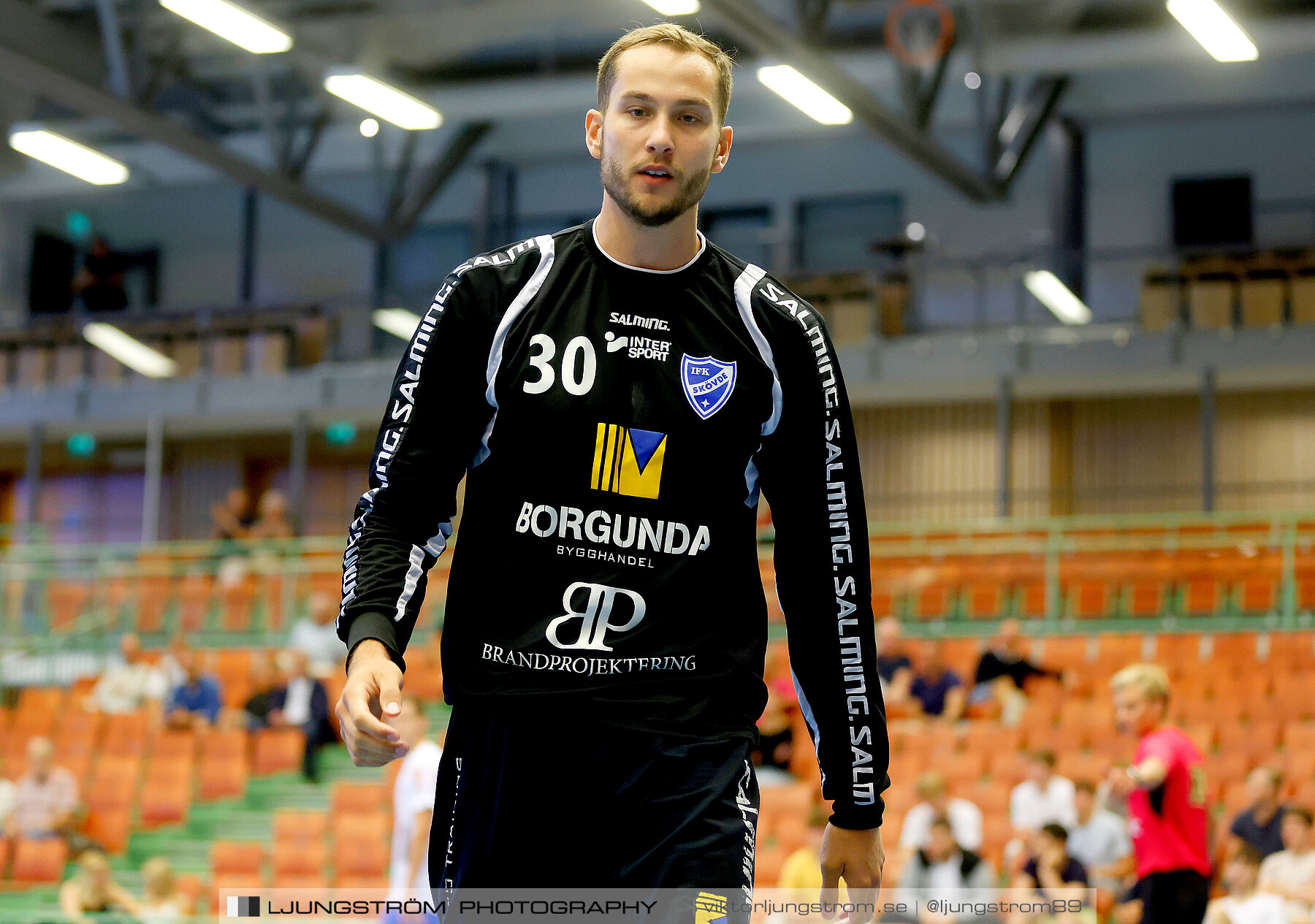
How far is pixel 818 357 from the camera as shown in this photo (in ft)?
7.97

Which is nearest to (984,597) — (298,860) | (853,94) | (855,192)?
(853,94)

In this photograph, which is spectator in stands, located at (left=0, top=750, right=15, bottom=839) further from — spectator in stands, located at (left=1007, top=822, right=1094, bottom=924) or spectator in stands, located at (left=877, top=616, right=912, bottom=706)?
spectator in stands, located at (left=1007, top=822, right=1094, bottom=924)

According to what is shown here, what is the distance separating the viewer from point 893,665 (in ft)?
37.9

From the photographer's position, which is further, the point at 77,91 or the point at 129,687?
the point at 77,91

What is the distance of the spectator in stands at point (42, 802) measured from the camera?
10406 mm

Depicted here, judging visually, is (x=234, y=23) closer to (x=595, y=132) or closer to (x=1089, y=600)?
(x=1089, y=600)

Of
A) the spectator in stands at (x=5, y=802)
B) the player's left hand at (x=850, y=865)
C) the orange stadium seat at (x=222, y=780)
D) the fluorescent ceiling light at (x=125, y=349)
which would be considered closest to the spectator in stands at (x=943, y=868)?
the player's left hand at (x=850, y=865)

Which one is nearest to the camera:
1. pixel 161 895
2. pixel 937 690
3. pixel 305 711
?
pixel 161 895

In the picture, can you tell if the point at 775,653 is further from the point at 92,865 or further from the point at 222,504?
the point at 222,504

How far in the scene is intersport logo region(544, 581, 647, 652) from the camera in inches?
88.0

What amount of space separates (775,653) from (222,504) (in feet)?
50.0

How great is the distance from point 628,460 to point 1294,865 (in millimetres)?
6423

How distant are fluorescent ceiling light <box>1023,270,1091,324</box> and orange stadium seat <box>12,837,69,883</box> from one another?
47.4 feet

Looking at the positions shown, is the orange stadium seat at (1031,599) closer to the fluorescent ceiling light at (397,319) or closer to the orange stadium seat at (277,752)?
the orange stadium seat at (277,752)
